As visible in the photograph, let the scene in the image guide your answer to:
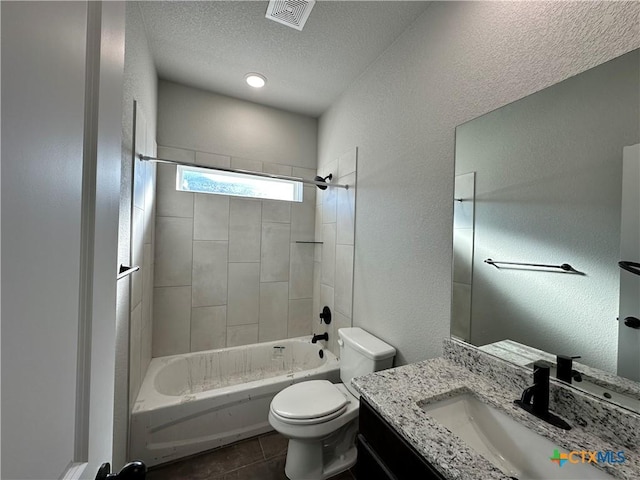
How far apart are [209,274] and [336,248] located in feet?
3.83

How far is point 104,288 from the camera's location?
0.54 metres

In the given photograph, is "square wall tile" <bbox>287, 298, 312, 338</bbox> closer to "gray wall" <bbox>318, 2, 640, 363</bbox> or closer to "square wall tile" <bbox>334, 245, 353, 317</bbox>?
"square wall tile" <bbox>334, 245, 353, 317</bbox>

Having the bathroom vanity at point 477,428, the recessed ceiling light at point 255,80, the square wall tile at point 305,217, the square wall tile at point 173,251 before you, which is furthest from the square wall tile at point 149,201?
the bathroom vanity at point 477,428

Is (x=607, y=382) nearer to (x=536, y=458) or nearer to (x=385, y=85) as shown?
(x=536, y=458)

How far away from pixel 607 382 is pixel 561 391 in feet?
0.41

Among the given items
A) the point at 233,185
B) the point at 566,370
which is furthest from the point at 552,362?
the point at 233,185

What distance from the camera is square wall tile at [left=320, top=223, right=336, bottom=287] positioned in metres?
2.36

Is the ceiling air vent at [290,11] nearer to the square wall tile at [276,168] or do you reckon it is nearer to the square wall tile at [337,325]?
the square wall tile at [276,168]

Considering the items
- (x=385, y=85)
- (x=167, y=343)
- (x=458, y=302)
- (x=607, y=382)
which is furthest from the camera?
(x=167, y=343)

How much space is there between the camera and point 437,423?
31.6 inches

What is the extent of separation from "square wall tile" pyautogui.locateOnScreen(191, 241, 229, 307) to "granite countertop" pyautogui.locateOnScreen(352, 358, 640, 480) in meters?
1.69

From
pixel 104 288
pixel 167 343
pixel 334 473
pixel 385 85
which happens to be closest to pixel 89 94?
pixel 104 288

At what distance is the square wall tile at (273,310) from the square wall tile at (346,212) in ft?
2.65

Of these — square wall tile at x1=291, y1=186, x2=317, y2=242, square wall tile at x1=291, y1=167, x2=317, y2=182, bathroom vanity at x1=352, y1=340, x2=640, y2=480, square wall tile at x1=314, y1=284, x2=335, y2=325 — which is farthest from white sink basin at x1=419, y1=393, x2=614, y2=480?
square wall tile at x1=291, y1=167, x2=317, y2=182
